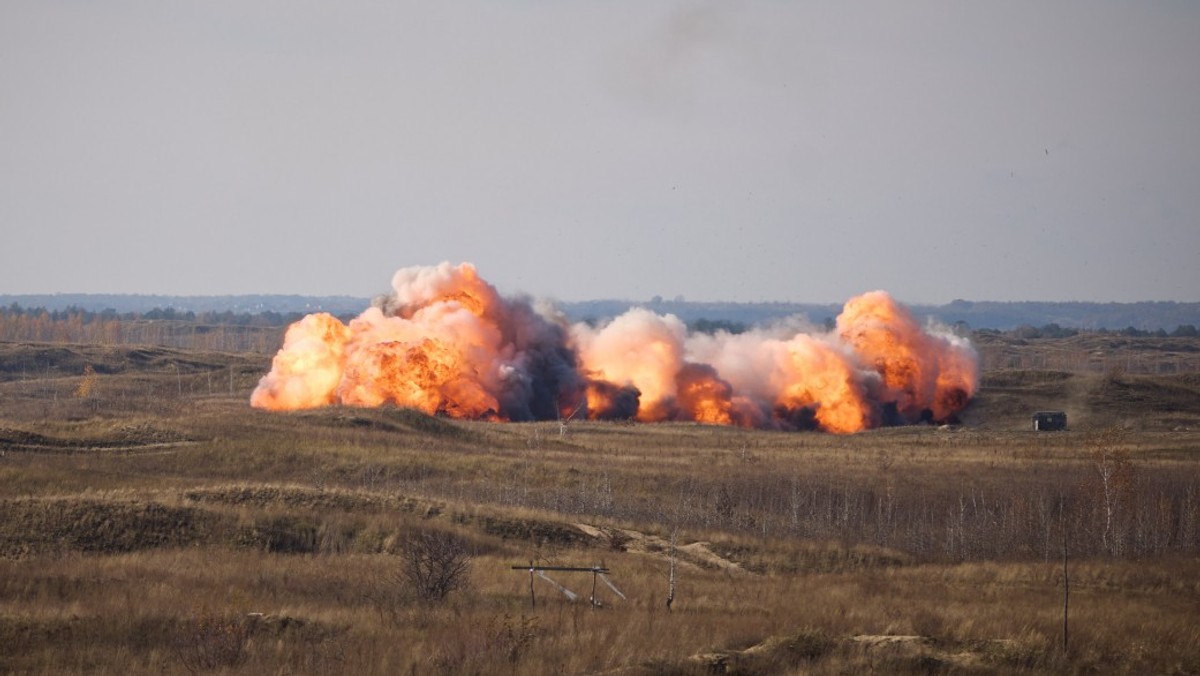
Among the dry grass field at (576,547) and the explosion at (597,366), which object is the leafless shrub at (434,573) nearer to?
the dry grass field at (576,547)

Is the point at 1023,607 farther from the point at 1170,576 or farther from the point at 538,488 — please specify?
the point at 538,488

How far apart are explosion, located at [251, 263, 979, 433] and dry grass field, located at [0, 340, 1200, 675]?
1092 cm

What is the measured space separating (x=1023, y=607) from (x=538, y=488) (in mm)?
34026

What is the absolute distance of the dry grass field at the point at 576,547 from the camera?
2747cm

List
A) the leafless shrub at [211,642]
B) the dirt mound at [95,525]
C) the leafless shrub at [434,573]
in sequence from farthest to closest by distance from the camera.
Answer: the dirt mound at [95,525] < the leafless shrub at [434,573] < the leafless shrub at [211,642]

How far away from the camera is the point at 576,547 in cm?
4803

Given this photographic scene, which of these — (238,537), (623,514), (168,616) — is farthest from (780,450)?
(168,616)

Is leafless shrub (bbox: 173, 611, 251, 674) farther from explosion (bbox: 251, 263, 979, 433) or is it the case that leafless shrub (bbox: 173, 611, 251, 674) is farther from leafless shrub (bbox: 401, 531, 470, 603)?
explosion (bbox: 251, 263, 979, 433)

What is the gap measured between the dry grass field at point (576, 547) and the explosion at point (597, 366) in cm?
1092

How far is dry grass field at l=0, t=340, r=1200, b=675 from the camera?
90.1 ft

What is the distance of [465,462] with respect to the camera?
71.8 metres

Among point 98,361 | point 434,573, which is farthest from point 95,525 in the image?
point 98,361

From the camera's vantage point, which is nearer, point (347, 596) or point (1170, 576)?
point (347, 596)

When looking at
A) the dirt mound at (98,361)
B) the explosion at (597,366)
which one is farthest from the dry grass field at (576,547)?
the dirt mound at (98,361)
